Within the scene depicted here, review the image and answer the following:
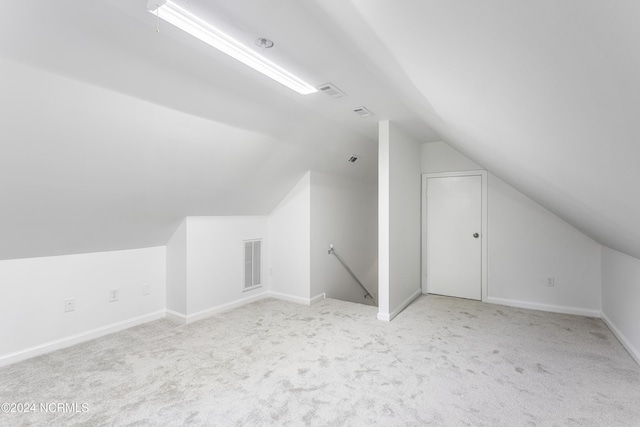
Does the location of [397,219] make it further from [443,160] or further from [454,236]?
[443,160]

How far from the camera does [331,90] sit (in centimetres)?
262

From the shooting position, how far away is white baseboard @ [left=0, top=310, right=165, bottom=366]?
259 centimetres

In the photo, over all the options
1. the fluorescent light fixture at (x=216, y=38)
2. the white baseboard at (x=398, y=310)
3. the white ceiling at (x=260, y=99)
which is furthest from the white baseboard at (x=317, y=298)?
the fluorescent light fixture at (x=216, y=38)

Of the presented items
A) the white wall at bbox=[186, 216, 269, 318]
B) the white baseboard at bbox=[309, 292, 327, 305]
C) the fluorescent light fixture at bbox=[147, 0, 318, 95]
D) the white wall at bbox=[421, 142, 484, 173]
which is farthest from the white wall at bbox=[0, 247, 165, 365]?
the white wall at bbox=[421, 142, 484, 173]

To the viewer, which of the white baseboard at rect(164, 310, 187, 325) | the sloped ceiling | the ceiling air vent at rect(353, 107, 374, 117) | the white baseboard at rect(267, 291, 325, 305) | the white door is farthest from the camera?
the white door

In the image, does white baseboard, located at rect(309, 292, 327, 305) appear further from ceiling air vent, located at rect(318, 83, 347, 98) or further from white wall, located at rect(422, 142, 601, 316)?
ceiling air vent, located at rect(318, 83, 347, 98)

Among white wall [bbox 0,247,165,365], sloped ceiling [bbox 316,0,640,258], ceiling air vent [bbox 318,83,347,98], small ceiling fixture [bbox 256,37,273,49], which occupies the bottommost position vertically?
white wall [bbox 0,247,165,365]

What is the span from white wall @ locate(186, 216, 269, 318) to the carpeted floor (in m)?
0.42

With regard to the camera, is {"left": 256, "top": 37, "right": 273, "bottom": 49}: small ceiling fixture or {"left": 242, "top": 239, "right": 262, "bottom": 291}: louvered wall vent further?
{"left": 242, "top": 239, "right": 262, "bottom": 291}: louvered wall vent

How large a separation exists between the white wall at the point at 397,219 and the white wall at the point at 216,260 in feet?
6.05

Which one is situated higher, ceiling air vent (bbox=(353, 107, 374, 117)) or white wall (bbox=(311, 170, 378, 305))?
ceiling air vent (bbox=(353, 107, 374, 117))

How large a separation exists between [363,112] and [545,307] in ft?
11.1

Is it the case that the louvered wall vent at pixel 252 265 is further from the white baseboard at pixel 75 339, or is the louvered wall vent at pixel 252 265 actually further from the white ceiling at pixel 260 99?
the white baseboard at pixel 75 339

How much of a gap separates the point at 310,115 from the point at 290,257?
206cm
